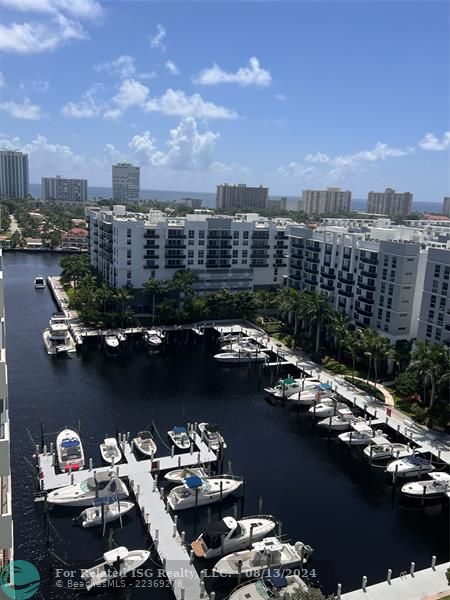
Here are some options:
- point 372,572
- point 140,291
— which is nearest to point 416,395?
point 372,572

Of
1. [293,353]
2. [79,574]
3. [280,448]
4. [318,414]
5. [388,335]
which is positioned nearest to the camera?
[79,574]

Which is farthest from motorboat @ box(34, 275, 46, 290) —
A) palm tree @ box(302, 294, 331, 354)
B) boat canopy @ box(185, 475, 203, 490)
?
boat canopy @ box(185, 475, 203, 490)

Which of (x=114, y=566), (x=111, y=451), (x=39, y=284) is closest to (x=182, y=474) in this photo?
(x=111, y=451)

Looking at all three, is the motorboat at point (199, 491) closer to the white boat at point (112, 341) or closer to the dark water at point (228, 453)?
the dark water at point (228, 453)

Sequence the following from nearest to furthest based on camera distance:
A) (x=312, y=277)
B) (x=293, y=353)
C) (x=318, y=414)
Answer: (x=318, y=414) < (x=293, y=353) < (x=312, y=277)

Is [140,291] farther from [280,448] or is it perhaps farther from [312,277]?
[280,448]

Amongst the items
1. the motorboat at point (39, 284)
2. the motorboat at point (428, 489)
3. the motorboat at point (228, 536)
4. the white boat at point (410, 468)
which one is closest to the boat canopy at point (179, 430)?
the motorboat at point (228, 536)

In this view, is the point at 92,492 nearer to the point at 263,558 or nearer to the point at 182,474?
the point at 182,474
